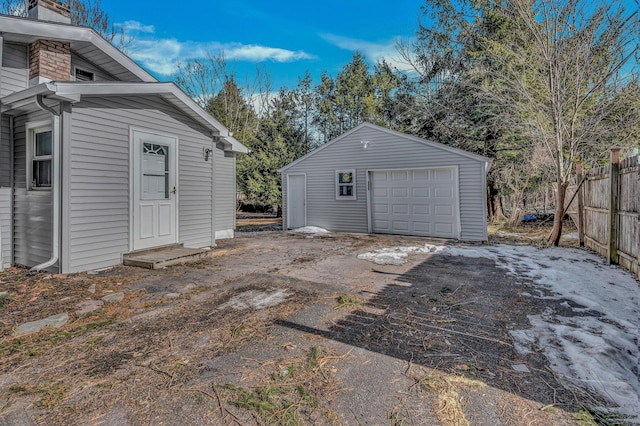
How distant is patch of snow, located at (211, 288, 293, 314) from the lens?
3455mm

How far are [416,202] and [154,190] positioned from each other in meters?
6.95

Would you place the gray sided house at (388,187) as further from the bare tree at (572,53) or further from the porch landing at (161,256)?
the porch landing at (161,256)

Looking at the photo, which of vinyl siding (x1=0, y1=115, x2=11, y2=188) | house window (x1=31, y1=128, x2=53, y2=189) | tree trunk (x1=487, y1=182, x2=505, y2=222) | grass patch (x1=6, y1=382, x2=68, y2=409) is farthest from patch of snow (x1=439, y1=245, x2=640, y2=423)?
tree trunk (x1=487, y1=182, x2=505, y2=222)

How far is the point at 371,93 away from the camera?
2002cm

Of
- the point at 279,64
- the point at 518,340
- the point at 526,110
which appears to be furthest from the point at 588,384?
the point at 279,64

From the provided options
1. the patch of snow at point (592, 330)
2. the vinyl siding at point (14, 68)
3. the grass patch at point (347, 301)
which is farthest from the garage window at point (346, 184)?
the vinyl siding at point (14, 68)

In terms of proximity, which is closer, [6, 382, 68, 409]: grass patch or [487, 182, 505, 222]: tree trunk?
[6, 382, 68, 409]: grass patch

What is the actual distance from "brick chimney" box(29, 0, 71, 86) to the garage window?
→ 24.0 feet

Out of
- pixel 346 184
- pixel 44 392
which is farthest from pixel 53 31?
pixel 346 184

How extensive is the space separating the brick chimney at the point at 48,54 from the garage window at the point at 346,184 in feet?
24.0

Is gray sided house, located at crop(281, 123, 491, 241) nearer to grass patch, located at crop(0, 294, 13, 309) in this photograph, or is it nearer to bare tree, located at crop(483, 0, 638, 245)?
bare tree, located at crop(483, 0, 638, 245)

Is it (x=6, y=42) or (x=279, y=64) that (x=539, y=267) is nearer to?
(x=6, y=42)

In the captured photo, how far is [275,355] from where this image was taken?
237 cm

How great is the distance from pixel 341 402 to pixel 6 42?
751 cm
